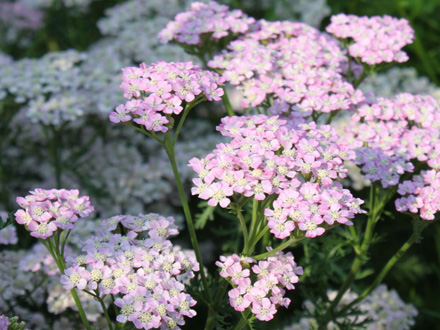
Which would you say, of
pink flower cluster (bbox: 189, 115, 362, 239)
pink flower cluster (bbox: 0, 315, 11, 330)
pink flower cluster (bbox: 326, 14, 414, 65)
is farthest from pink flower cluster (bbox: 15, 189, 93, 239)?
pink flower cluster (bbox: 326, 14, 414, 65)

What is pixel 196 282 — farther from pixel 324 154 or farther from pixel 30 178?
pixel 30 178

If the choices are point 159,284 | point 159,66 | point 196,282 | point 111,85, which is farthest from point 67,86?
point 159,284

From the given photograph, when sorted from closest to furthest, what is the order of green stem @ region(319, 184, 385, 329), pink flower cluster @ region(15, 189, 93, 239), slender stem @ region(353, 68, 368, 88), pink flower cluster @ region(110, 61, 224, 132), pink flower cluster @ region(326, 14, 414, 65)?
pink flower cluster @ region(15, 189, 93, 239), pink flower cluster @ region(110, 61, 224, 132), green stem @ region(319, 184, 385, 329), pink flower cluster @ region(326, 14, 414, 65), slender stem @ region(353, 68, 368, 88)

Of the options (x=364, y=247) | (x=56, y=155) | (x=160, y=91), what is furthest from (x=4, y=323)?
(x=56, y=155)

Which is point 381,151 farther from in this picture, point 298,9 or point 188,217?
point 298,9

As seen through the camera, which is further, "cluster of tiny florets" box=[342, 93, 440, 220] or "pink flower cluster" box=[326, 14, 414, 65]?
"pink flower cluster" box=[326, 14, 414, 65]

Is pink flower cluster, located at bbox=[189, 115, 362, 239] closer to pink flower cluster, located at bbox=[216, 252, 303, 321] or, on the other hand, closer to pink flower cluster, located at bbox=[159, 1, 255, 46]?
pink flower cluster, located at bbox=[216, 252, 303, 321]
